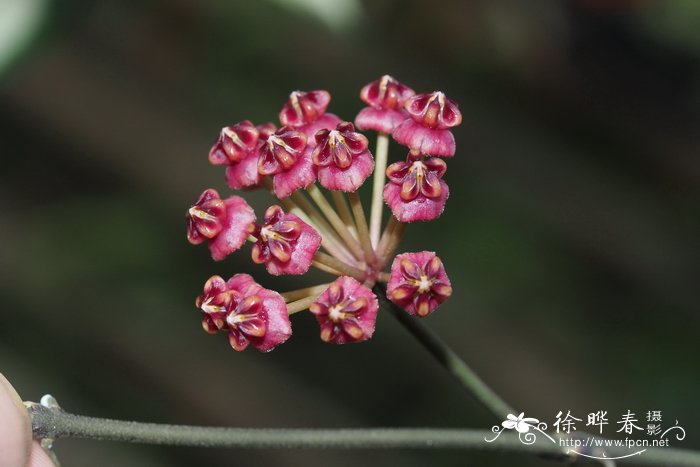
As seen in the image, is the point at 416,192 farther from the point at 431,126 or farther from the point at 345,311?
the point at 345,311

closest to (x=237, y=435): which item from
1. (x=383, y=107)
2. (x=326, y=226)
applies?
(x=326, y=226)

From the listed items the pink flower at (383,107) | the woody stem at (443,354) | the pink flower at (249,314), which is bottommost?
the pink flower at (249,314)

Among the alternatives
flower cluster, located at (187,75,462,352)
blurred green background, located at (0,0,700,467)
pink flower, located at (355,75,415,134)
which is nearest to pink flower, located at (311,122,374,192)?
flower cluster, located at (187,75,462,352)

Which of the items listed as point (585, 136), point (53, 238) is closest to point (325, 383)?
point (53, 238)

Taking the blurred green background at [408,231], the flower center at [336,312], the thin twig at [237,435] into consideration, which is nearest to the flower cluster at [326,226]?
the flower center at [336,312]

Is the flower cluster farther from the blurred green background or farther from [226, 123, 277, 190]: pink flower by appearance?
the blurred green background

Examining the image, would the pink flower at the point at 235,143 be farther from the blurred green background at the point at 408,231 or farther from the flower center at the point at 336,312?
the blurred green background at the point at 408,231

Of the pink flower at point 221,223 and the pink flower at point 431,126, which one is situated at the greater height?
the pink flower at point 431,126
